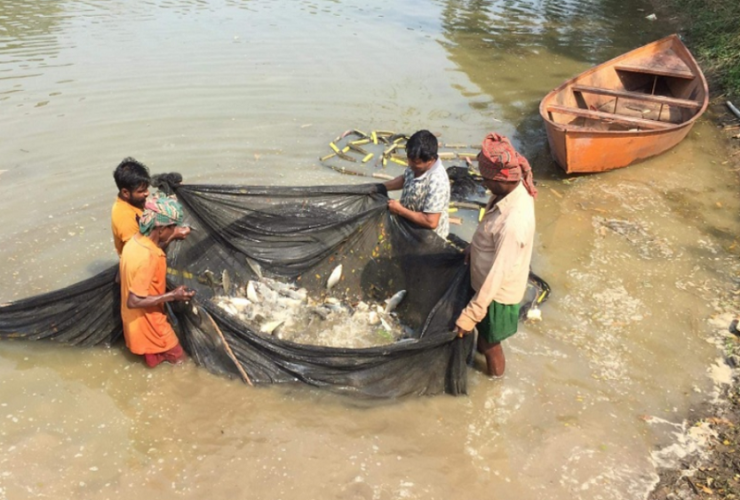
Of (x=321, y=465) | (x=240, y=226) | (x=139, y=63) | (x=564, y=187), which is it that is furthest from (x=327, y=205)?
(x=139, y=63)

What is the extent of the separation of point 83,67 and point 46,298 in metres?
7.30

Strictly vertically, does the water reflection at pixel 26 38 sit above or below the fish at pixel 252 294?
above

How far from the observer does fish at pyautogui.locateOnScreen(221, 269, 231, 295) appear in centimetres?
462

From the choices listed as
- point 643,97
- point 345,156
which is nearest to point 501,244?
point 345,156

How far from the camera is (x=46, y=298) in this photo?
12.9 feet

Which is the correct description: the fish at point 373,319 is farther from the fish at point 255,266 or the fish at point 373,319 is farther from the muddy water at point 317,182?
the fish at point 255,266

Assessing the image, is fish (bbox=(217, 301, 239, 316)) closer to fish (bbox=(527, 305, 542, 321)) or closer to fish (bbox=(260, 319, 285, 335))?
fish (bbox=(260, 319, 285, 335))

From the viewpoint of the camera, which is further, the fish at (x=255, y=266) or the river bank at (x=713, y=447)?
the fish at (x=255, y=266)

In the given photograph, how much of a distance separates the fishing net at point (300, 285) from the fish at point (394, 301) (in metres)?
0.05

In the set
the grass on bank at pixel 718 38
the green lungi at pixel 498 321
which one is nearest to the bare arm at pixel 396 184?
the green lungi at pixel 498 321

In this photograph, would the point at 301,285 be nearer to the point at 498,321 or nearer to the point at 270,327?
the point at 270,327

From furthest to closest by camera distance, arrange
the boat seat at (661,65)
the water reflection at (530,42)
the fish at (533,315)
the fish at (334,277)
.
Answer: the water reflection at (530,42), the boat seat at (661,65), the fish at (533,315), the fish at (334,277)

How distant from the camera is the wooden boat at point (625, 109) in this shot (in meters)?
7.07

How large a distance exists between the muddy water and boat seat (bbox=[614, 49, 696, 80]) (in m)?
1.16
